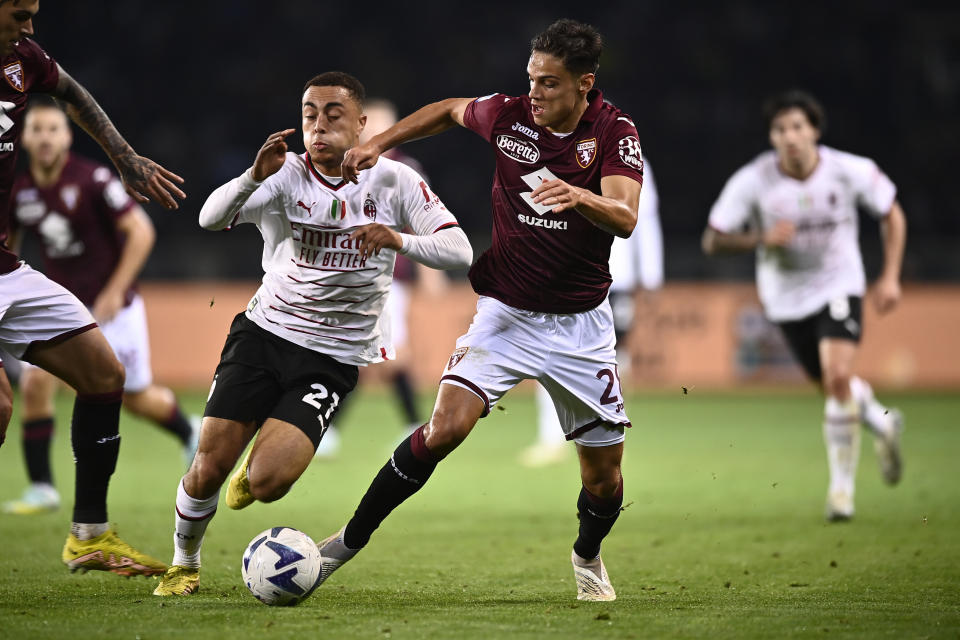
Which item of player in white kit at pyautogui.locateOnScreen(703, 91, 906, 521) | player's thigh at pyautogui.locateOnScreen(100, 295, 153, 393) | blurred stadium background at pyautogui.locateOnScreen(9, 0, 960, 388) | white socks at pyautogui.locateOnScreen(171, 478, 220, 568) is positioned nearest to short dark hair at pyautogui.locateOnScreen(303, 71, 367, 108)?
white socks at pyautogui.locateOnScreen(171, 478, 220, 568)

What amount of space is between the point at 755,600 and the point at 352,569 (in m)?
1.84

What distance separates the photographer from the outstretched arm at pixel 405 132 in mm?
4660

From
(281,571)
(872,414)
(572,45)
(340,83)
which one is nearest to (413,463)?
(281,571)

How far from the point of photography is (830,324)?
7.53 metres

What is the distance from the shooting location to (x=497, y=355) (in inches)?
189

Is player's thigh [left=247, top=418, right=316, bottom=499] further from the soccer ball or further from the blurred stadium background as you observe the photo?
the blurred stadium background

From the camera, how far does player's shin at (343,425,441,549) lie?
15.3 feet

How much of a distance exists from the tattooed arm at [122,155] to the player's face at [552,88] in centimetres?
153

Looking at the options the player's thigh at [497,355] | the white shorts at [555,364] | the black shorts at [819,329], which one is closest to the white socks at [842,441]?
the black shorts at [819,329]

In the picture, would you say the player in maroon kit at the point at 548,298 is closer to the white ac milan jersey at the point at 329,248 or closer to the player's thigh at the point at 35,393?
the white ac milan jersey at the point at 329,248

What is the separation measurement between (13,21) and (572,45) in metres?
2.15

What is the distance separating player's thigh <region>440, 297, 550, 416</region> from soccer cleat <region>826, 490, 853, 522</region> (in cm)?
307

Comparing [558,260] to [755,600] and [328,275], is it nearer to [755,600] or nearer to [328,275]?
[328,275]

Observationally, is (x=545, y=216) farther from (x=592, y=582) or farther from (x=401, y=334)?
(x=401, y=334)
